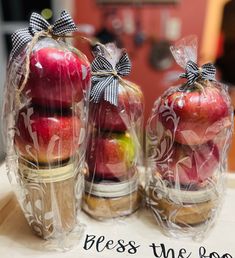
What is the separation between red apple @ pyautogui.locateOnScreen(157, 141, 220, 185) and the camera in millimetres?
484

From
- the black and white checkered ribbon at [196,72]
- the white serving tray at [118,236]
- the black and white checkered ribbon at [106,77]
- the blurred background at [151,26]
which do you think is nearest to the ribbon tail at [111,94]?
the black and white checkered ribbon at [106,77]

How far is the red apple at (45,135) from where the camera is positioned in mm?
433

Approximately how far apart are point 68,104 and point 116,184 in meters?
0.16

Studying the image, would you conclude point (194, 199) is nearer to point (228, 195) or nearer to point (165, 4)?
point (228, 195)

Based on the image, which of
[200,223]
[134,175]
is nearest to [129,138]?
[134,175]

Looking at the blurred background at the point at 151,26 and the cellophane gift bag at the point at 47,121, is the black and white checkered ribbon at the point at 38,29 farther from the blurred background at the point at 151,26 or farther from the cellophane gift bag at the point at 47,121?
the blurred background at the point at 151,26

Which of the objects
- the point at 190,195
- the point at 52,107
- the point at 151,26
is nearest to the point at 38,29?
the point at 52,107

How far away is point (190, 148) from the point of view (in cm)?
48

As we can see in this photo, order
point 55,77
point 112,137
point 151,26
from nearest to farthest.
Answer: point 55,77 → point 112,137 → point 151,26

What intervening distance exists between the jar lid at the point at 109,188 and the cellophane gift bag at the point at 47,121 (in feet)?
0.13

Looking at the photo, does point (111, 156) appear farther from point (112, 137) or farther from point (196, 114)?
point (196, 114)

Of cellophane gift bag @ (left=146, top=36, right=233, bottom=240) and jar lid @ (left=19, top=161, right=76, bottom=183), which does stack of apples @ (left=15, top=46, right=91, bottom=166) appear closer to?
jar lid @ (left=19, top=161, right=76, bottom=183)

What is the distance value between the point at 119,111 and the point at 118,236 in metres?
0.20

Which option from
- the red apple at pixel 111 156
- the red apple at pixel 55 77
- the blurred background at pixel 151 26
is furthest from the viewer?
the blurred background at pixel 151 26
